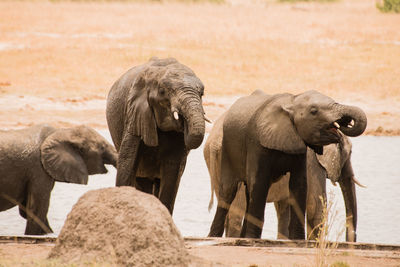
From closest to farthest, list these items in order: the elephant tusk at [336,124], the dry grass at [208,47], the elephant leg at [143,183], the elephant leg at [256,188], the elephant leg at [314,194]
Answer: the elephant tusk at [336,124] < the elephant leg at [256,188] < the elephant leg at [143,183] < the elephant leg at [314,194] < the dry grass at [208,47]

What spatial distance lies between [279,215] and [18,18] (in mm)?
19183

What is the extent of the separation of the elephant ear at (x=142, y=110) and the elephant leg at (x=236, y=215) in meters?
1.70

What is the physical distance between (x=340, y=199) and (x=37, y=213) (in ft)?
15.5

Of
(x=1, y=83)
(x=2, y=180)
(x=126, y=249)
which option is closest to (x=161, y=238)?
(x=126, y=249)

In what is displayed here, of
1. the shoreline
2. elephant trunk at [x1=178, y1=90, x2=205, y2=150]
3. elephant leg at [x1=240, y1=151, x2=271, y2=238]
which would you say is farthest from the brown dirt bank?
the shoreline

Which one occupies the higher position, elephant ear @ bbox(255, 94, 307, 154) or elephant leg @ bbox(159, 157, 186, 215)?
elephant ear @ bbox(255, 94, 307, 154)

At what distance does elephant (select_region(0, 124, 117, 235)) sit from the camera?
8.50m

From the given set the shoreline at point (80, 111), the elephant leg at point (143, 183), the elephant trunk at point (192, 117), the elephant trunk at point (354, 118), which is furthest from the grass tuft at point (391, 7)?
the elephant trunk at point (192, 117)

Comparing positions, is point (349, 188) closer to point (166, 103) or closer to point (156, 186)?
point (156, 186)

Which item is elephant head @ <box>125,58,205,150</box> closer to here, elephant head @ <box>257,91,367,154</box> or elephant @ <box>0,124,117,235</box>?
elephant head @ <box>257,91,367,154</box>

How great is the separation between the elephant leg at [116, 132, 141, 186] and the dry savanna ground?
30.5 ft

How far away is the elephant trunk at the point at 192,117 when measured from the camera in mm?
6016

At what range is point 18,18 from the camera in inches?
1042

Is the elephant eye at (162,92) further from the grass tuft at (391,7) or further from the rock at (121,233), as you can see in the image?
the grass tuft at (391,7)
